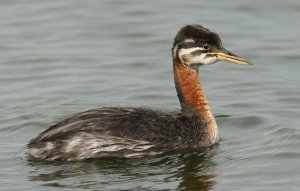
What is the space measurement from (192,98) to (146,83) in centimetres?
331

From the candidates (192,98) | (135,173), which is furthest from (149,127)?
(192,98)

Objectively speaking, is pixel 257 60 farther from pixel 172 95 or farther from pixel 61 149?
pixel 61 149

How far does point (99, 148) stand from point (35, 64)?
19.3 ft

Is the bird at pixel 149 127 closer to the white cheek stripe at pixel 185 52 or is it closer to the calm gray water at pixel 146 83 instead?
the white cheek stripe at pixel 185 52

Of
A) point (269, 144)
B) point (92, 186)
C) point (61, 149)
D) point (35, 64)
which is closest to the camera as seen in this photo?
point (92, 186)

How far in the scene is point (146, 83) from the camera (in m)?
17.6

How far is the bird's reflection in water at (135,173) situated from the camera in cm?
1241

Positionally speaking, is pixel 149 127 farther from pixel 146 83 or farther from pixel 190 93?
pixel 146 83

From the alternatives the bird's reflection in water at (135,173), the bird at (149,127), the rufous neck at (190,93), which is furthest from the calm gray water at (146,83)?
the rufous neck at (190,93)

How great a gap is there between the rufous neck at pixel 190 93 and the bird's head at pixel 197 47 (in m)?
0.12

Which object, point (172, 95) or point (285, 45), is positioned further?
point (285, 45)

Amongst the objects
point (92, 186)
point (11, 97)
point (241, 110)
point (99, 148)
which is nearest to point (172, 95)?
point (241, 110)

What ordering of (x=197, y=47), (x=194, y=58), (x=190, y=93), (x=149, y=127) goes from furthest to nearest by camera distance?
(x=190, y=93) → (x=194, y=58) → (x=197, y=47) → (x=149, y=127)

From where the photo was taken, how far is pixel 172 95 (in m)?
16.8
